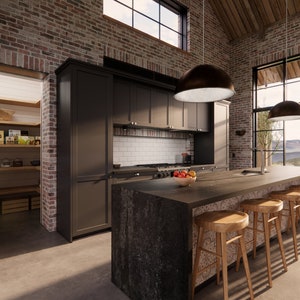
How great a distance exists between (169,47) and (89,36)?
2.11 m

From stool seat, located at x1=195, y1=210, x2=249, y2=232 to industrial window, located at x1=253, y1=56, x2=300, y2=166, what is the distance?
16.1 feet

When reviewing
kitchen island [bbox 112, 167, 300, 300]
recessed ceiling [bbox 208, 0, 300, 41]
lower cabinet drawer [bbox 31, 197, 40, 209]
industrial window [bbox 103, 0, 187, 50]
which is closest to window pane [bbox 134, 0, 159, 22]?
industrial window [bbox 103, 0, 187, 50]

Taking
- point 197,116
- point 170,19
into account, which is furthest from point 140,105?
→ point 170,19

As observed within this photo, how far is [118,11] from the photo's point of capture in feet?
15.3

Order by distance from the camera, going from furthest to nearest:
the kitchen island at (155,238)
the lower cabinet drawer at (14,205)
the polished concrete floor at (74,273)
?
the lower cabinet drawer at (14,205) → the polished concrete floor at (74,273) → the kitchen island at (155,238)

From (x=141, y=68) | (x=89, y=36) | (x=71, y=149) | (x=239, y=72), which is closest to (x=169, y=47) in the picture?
(x=141, y=68)

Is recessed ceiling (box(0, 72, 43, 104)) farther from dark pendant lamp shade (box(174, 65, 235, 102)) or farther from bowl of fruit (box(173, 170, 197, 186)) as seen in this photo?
bowl of fruit (box(173, 170, 197, 186))

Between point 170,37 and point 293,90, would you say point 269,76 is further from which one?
point 170,37

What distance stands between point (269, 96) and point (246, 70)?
1.04m

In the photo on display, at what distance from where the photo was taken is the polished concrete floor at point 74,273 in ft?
6.68

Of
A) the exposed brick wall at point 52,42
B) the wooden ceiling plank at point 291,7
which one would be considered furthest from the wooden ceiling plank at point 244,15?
the exposed brick wall at point 52,42

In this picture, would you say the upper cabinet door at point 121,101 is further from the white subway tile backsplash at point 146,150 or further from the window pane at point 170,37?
the window pane at point 170,37

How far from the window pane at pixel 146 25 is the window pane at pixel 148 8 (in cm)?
12

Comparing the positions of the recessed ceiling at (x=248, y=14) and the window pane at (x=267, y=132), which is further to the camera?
the window pane at (x=267, y=132)
